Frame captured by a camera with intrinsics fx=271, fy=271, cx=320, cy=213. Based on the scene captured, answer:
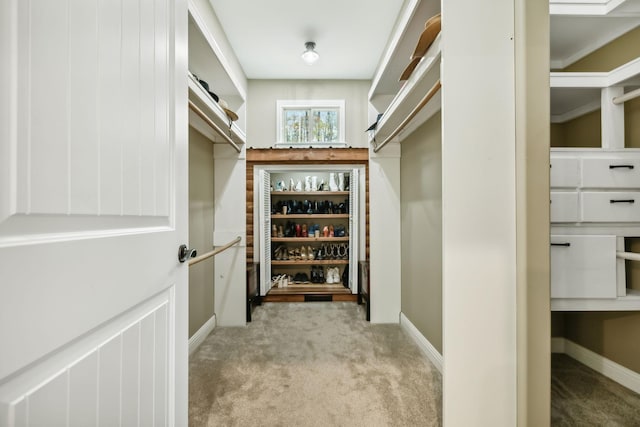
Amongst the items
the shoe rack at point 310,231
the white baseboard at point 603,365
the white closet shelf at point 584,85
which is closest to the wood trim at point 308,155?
the shoe rack at point 310,231

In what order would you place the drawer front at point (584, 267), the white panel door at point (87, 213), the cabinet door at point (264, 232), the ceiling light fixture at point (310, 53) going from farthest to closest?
the cabinet door at point (264, 232), the ceiling light fixture at point (310, 53), the drawer front at point (584, 267), the white panel door at point (87, 213)

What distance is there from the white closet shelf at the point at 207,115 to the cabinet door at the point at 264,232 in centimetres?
69

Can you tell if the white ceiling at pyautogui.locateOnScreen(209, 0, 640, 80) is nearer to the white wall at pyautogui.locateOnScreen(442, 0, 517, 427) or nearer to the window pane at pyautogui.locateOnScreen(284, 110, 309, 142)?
the window pane at pyautogui.locateOnScreen(284, 110, 309, 142)

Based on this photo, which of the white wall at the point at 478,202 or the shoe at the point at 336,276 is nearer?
the white wall at the point at 478,202

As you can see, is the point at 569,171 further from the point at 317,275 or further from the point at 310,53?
the point at 317,275

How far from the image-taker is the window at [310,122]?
3000 mm

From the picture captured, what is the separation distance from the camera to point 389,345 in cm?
227

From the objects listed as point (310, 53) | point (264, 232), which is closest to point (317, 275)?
point (264, 232)

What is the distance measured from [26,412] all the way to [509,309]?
1.40 meters

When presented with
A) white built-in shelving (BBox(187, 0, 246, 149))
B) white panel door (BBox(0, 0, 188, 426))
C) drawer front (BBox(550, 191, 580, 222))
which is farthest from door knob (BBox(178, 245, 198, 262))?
drawer front (BBox(550, 191, 580, 222))

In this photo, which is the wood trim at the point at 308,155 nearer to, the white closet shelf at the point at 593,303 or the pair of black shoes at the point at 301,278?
the pair of black shoes at the point at 301,278

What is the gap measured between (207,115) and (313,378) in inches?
75.9

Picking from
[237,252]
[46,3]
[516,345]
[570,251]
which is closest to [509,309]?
[516,345]

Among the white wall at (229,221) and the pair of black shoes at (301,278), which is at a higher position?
the white wall at (229,221)
